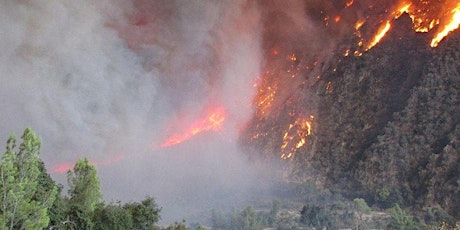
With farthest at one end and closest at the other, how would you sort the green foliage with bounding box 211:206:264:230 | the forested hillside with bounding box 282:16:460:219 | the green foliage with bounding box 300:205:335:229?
the forested hillside with bounding box 282:16:460:219
the green foliage with bounding box 211:206:264:230
the green foliage with bounding box 300:205:335:229

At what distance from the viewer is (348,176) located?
70.0m

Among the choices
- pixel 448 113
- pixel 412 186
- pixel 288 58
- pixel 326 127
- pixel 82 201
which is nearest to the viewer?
pixel 82 201

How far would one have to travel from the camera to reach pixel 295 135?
249 ft

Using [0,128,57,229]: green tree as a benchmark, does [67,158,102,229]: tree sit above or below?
above

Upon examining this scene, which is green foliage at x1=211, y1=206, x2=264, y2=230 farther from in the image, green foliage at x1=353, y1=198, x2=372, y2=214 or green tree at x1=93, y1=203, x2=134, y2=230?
green tree at x1=93, y1=203, x2=134, y2=230

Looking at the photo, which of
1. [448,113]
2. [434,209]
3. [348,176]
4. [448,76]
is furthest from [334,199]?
[448,76]

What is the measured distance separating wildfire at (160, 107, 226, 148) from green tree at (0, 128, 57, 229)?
5345cm

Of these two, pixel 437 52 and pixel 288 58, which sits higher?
pixel 288 58

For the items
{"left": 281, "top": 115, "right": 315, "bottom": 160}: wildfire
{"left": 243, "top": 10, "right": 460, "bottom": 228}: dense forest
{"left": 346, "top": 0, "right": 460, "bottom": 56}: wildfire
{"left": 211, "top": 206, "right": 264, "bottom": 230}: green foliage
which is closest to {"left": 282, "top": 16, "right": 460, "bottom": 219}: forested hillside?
{"left": 243, "top": 10, "right": 460, "bottom": 228}: dense forest

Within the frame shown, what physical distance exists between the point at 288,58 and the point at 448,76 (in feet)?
83.1

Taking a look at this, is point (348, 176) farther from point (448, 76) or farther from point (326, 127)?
point (448, 76)

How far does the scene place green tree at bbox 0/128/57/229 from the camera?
17203 mm

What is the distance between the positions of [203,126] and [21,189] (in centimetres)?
6058

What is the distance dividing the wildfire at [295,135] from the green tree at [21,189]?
2306 inches
